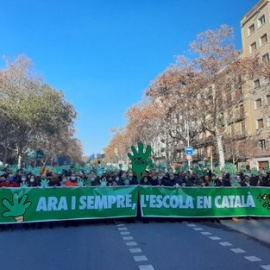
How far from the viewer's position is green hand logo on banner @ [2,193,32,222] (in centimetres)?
902

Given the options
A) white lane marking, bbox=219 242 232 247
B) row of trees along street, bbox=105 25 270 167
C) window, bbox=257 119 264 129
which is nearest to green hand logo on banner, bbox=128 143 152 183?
white lane marking, bbox=219 242 232 247

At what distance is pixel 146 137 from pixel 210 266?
43.8 m

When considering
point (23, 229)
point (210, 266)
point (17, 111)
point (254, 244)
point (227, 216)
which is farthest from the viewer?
point (17, 111)

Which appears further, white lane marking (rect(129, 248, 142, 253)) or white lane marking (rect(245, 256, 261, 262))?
white lane marking (rect(129, 248, 142, 253))

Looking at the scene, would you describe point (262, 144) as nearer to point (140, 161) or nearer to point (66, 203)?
point (140, 161)

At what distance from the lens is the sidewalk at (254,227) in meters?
8.01

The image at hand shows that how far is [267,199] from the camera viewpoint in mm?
10500

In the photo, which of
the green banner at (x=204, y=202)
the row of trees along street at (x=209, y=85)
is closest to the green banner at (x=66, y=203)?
the green banner at (x=204, y=202)

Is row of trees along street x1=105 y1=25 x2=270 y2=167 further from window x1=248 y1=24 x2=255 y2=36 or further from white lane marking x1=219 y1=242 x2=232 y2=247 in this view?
white lane marking x1=219 y1=242 x2=232 y2=247

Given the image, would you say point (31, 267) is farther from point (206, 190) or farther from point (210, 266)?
point (206, 190)

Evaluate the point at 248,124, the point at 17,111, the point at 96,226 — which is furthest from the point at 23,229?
the point at 248,124

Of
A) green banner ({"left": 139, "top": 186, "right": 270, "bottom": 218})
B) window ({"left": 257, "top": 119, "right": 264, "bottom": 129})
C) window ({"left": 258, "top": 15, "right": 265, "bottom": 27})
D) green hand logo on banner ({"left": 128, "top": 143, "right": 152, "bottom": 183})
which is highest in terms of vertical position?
window ({"left": 258, "top": 15, "right": 265, "bottom": 27})

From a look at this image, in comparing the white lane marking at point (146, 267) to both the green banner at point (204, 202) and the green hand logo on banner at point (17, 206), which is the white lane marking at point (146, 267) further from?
the green hand logo on banner at point (17, 206)

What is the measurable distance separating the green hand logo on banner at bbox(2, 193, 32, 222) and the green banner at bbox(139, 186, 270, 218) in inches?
138
